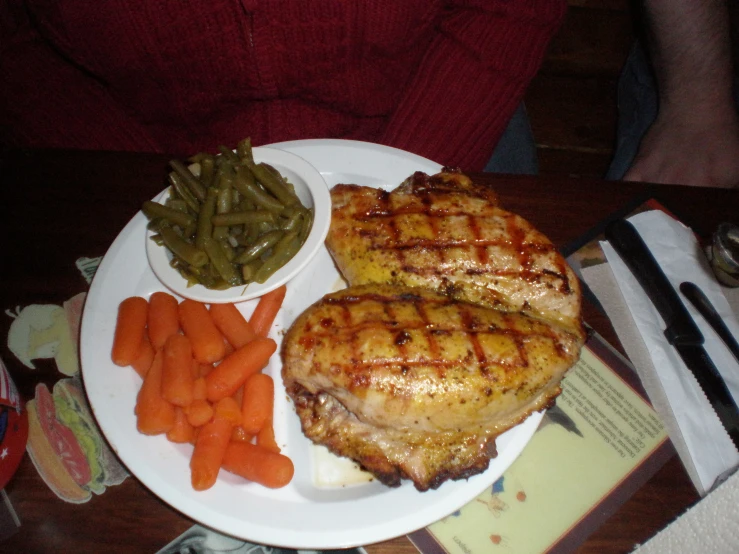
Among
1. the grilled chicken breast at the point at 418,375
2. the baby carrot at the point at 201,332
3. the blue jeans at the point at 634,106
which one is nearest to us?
the grilled chicken breast at the point at 418,375

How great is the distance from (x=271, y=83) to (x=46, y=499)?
1.61 m

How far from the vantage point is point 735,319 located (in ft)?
5.86

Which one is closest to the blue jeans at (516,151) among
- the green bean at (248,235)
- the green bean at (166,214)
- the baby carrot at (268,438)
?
the green bean at (248,235)

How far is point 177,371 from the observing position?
→ 1.50m

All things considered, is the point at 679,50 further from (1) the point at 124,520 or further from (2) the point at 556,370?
(1) the point at 124,520

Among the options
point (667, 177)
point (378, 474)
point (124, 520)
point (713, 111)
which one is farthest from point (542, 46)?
point (124, 520)

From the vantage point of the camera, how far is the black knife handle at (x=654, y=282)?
5.44ft

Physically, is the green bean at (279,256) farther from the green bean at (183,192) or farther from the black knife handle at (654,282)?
the black knife handle at (654,282)

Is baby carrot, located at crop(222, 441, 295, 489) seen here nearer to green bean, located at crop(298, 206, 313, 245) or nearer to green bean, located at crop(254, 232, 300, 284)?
green bean, located at crop(254, 232, 300, 284)

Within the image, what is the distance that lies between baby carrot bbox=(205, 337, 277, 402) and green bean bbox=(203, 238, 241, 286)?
0.80ft

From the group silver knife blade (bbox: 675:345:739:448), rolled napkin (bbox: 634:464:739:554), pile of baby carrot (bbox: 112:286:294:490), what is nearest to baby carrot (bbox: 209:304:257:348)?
pile of baby carrot (bbox: 112:286:294:490)

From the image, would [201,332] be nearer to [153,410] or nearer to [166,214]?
[153,410]

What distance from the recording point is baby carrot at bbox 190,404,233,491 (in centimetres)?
135

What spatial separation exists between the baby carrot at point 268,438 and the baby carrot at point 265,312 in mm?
324
